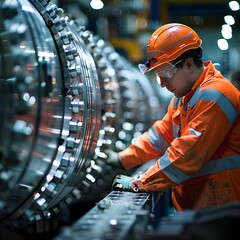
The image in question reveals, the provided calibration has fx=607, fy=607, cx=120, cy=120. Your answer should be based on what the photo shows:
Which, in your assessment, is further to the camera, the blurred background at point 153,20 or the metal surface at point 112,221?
the blurred background at point 153,20

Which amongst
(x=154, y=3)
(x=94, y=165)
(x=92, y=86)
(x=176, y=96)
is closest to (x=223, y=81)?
(x=176, y=96)

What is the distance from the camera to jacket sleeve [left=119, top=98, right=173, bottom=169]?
429cm

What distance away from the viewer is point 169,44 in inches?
146

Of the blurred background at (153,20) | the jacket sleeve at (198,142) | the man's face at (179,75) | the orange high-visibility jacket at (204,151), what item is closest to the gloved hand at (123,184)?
the orange high-visibility jacket at (204,151)

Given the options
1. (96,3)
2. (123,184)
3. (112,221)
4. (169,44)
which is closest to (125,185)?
(123,184)

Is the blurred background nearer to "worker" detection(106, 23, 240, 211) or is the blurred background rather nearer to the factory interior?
the factory interior

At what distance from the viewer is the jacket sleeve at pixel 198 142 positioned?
11.4 ft

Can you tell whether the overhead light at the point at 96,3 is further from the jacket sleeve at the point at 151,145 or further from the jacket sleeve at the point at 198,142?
the jacket sleeve at the point at 198,142

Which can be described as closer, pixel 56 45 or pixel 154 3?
pixel 56 45

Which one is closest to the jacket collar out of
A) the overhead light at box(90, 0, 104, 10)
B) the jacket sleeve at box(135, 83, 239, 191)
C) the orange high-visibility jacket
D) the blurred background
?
the orange high-visibility jacket

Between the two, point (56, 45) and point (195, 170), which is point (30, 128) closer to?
point (56, 45)

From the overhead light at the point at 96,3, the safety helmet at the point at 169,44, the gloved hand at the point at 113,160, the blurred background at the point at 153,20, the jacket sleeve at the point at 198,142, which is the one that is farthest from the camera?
the overhead light at the point at 96,3

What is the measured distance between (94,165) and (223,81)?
3.94 ft

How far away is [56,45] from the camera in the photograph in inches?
136
